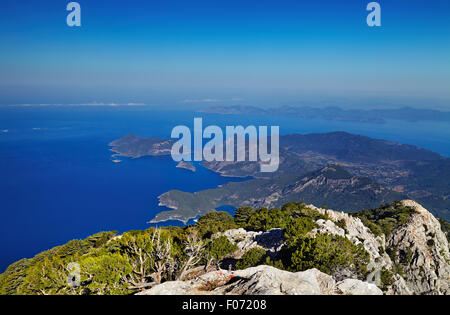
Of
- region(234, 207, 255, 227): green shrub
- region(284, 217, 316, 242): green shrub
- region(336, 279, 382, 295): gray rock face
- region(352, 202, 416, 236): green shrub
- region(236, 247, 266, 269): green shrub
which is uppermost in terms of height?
region(336, 279, 382, 295): gray rock face

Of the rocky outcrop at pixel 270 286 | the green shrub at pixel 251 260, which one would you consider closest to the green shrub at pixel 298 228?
the green shrub at pixel 251 260

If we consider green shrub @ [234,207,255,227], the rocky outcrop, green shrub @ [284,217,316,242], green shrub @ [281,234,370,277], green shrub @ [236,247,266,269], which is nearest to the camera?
the rocky outcrop

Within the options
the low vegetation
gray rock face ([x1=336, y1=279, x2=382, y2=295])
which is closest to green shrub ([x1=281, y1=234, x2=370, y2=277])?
the low vegetation

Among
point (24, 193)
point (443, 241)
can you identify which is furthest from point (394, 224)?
point (24, 193)

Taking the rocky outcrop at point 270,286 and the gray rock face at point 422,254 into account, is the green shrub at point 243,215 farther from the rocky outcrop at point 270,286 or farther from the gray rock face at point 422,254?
the rocky outcrop at point 270,286

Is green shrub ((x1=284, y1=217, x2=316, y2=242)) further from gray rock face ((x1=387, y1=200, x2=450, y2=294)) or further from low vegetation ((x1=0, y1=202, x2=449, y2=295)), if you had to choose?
gray rock face ((x1=387, y1=200, x2=450, y2=294))

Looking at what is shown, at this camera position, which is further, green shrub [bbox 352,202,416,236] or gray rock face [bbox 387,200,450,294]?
green shrub [bbox 352,202,416,236]

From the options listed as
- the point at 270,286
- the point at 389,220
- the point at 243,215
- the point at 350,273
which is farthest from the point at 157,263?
the point at 389,220

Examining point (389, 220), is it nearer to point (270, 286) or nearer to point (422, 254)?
point (422, 254)
